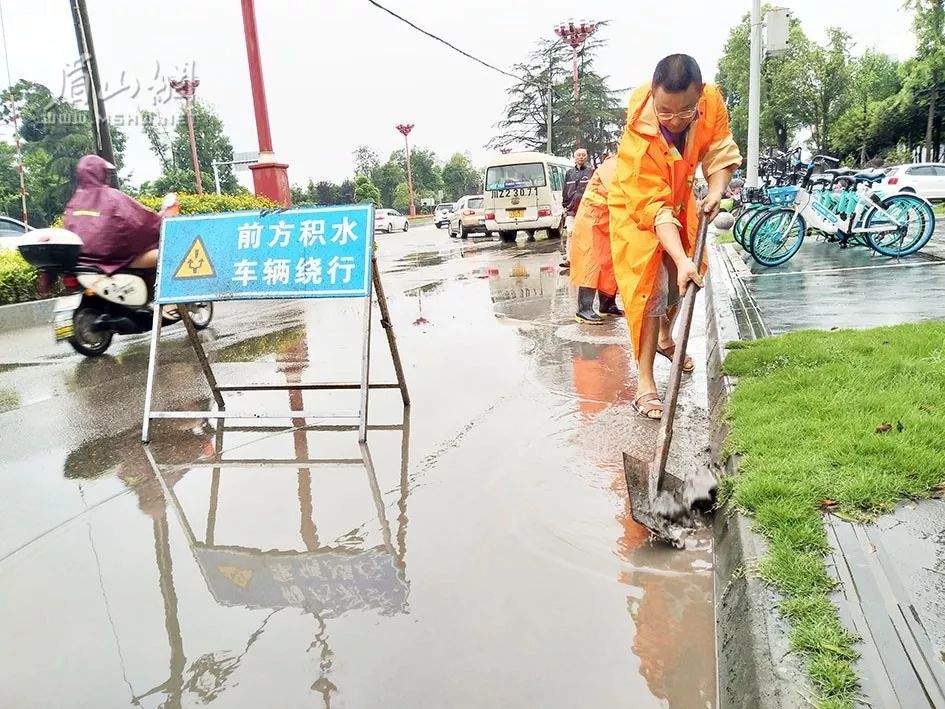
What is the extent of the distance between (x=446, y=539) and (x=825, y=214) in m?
8.73

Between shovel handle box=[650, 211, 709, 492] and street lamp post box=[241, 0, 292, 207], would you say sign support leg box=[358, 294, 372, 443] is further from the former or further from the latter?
street lamp post box=[241, 0, 292, 207]

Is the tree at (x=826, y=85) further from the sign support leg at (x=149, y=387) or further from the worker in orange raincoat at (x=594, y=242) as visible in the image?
the sign support leg at (x=149, y=387)

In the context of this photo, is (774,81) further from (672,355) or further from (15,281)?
(672,355)

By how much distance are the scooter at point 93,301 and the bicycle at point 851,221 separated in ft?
22.3

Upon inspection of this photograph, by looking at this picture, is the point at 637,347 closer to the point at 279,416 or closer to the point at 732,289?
the point at 279,416

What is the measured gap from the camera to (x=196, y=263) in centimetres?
411

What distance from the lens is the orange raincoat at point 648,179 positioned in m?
3.66

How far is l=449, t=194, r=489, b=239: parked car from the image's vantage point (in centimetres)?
2408

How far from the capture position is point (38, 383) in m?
5.85

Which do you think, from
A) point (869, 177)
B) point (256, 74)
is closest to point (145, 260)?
point (869, 177)

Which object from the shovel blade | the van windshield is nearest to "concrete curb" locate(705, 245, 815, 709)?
the shovel blade

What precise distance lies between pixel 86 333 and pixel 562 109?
5176cm

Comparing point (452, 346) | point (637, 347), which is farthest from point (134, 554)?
point (452, 346)

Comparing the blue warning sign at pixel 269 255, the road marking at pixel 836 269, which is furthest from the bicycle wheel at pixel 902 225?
the blue warning sign at pixel 269 255
